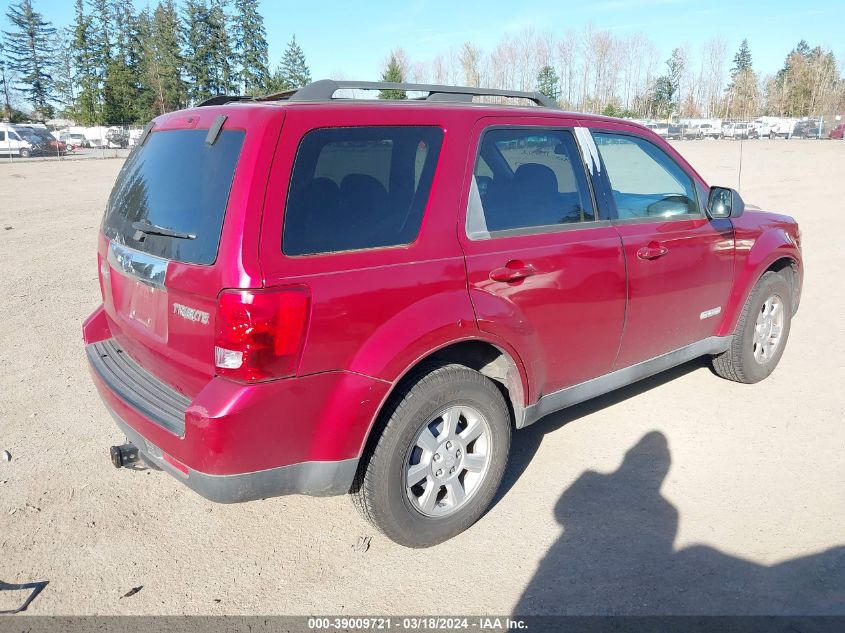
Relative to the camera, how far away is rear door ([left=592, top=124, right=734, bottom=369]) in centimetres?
396

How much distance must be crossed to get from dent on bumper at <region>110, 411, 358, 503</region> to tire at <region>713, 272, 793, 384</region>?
10.8 feet

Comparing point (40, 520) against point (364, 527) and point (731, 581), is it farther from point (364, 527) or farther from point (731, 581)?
point (731, 581)

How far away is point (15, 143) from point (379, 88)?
48651 millimetres

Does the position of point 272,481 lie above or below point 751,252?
below

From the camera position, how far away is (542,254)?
3.42 m

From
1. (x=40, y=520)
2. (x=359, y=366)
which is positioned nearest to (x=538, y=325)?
(x=359, y=366)

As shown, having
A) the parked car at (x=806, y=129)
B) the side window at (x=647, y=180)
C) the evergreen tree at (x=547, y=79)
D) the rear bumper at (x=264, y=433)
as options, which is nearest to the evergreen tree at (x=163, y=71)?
the evergreen tree at (x=547, y=79)

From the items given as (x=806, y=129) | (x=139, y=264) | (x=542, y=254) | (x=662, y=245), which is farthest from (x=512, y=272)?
(x=806, y=129)

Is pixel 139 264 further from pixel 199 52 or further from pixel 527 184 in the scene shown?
pixel 199 52

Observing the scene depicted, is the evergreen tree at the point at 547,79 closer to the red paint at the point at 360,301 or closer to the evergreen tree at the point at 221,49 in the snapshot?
the evergreen tree at the point at 221,49

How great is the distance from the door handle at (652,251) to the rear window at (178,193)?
2331mm

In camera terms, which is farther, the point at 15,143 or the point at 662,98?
the point at 662,98

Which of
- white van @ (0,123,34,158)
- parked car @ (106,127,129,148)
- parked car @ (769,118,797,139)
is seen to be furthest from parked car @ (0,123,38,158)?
parked car @ (769,118,797,139)

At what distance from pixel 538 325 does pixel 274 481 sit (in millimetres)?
1478
